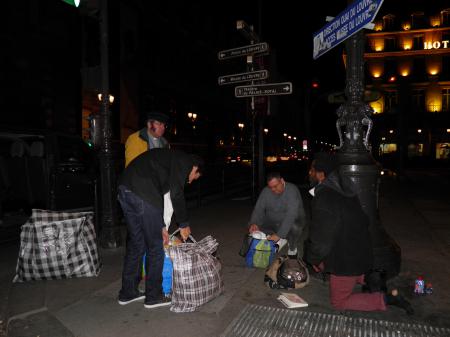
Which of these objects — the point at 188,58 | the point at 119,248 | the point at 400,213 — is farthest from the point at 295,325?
the point at 188,58

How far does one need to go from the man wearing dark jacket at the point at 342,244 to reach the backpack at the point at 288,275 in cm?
61

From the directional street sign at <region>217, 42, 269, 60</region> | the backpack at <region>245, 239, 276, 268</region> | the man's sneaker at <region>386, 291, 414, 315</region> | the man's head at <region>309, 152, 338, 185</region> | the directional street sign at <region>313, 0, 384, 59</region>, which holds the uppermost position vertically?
the directional street sign at <region>217, 42, 269, 60</region>

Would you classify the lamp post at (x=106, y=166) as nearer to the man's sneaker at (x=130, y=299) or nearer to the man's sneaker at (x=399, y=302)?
the man's sneaker at (x=130, y=299)

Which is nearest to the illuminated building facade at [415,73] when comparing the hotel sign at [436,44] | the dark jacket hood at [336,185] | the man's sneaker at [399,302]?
the hotel sign at [436,44]

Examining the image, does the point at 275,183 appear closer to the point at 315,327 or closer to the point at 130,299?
the point at 315,327

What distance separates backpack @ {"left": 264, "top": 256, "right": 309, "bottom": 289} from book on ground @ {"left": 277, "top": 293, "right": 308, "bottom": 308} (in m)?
0.22

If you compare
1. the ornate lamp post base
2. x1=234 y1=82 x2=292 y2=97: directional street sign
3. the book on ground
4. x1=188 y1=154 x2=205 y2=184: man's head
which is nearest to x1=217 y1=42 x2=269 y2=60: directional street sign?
x1=234 y1=82 x2=292 y2=97: directional street sign

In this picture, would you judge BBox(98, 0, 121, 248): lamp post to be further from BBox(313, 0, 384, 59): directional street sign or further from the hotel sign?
the hotel sign

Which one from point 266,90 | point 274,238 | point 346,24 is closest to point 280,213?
point 274,238

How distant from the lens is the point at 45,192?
7.96 metres

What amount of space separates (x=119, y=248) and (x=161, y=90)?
79.3 feet

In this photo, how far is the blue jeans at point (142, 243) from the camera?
387 centimetres

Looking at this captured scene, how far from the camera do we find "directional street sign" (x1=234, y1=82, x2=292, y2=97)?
9.06m

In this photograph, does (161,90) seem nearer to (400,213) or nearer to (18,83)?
(18,83)
